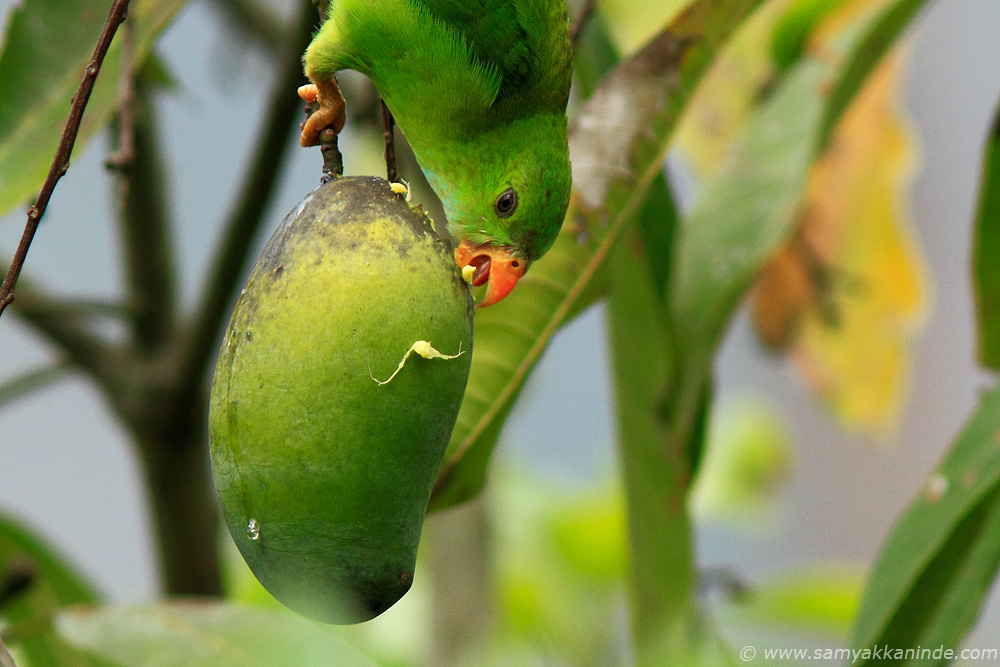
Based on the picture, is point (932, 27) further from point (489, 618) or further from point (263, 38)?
point (489, 618)

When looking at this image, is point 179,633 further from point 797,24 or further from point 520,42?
point 797,24

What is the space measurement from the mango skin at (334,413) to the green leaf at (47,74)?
44cm

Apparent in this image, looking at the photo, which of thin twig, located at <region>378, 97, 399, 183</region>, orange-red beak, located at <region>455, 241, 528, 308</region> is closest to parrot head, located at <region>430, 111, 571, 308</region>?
orange-red beak, located at <region>455, 241, 528, 308</region>

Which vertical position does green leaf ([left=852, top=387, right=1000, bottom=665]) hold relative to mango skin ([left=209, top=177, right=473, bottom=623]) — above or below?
below

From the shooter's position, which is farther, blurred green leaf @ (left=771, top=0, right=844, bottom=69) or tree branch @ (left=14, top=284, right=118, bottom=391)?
blurred green leaf @ (left=771, top=0, right=844, bottom=69)

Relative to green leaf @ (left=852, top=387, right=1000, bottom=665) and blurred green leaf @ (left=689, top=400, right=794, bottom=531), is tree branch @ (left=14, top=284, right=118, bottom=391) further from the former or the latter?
blurred green leaf @ (left=689, top=400, right=794, bottom=531)

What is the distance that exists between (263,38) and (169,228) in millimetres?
544

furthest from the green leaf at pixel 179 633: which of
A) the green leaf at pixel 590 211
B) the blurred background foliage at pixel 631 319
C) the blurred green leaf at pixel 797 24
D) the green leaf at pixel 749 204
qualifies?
the blurred green leaf at pixel 797 24

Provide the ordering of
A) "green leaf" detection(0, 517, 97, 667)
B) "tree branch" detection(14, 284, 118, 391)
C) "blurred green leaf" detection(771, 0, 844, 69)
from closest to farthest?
"green leaf" detection(0, 517, 97, 667)
"tree branch" detection(14, 284, 118, 391)
"blurred green leaf" detection(771, 0, 844, 69)

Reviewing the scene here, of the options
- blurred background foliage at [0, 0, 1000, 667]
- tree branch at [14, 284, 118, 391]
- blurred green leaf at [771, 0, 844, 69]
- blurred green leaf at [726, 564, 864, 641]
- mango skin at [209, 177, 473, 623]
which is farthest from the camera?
blurred green leaf at [726, 564, 864, 641]

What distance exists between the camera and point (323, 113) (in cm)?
83

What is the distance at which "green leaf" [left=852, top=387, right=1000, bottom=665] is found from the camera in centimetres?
106

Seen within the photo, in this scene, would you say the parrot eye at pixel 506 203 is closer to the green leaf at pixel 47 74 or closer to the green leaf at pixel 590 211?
the green leaf at pixel 590 211

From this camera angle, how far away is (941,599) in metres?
1.10
